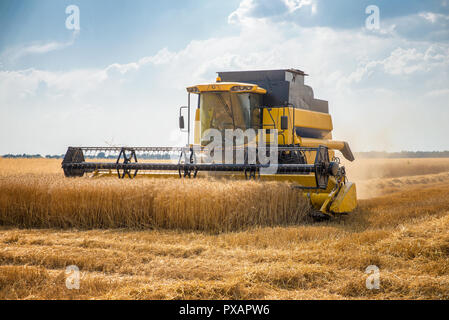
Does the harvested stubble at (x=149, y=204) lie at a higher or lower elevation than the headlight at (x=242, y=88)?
lower

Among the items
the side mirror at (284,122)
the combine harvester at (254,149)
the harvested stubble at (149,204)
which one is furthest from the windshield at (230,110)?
the harvested stubble at (149,204)

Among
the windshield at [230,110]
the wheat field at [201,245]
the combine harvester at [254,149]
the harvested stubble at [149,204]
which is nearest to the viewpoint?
the wheat field at [201,245]

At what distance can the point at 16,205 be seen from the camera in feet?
26.6

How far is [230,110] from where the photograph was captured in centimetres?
987

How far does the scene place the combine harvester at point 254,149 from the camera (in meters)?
8.58

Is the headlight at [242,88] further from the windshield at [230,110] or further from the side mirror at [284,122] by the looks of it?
the side mirror at [284,122]

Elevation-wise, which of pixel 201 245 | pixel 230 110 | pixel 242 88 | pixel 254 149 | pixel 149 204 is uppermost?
pixel 242 88

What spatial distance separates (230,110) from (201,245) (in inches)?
171

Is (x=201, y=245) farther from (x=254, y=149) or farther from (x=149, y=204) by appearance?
(x=254, y=149)

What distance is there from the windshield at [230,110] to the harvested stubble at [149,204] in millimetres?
2251

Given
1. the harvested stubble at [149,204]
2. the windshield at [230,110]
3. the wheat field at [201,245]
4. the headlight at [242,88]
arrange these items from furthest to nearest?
the windshield at [230,110] → the headlight at [242,88] → the harvested stubble at [149,204] → the wheat field at [201,245]

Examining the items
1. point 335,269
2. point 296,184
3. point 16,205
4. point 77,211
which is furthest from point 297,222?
point 16,205

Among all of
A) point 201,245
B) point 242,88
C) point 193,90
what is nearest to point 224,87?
point 242,88

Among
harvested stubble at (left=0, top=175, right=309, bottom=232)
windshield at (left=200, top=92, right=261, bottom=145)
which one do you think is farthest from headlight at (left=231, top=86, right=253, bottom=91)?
harvested stubble at (left=0, top=175, right=309, bottom=232)
